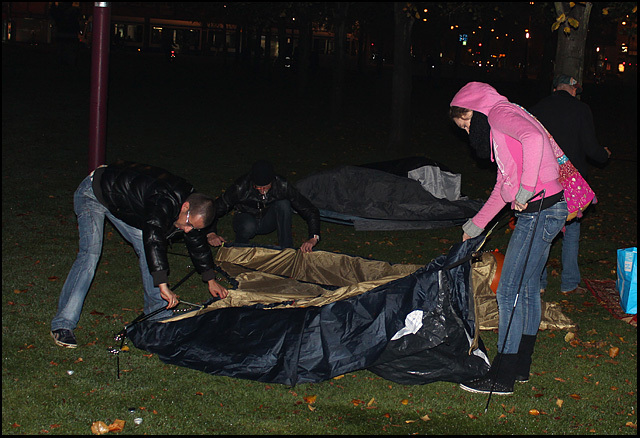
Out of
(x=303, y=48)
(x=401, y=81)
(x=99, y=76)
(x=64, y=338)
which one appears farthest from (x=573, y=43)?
(x=303, y=48)

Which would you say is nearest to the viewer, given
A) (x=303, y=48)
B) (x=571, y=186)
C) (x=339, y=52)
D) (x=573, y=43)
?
(x=571, y=186)

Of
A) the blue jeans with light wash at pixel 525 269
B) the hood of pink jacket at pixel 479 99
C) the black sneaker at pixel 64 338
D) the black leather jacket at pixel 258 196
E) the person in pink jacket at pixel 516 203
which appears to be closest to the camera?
the person in pink jacket at pixel 516 203

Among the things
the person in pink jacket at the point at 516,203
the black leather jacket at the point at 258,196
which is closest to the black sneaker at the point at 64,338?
the black leather jacket at the point at 258,196

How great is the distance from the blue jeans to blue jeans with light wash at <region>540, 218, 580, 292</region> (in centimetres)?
263

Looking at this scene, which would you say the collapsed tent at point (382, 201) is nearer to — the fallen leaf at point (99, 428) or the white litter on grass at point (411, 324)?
the white litter on grass at point (411, 324)

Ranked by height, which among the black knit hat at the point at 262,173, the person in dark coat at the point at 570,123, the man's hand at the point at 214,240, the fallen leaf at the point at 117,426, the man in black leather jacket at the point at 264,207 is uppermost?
the person in dark coat at the point at 570,123

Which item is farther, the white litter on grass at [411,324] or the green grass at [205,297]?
the white litter on grass at [411,324]

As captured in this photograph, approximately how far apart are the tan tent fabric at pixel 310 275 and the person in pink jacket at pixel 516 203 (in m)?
1.07

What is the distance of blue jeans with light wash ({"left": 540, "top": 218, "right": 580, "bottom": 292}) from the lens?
673 centimetres

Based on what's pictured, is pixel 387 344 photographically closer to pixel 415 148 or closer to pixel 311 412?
pixel 311 412

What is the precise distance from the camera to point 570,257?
6.84 meters

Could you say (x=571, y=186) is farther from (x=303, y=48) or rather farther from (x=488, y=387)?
(x=303, y=48)

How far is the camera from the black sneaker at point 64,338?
528 cm

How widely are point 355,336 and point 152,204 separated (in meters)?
1.69
